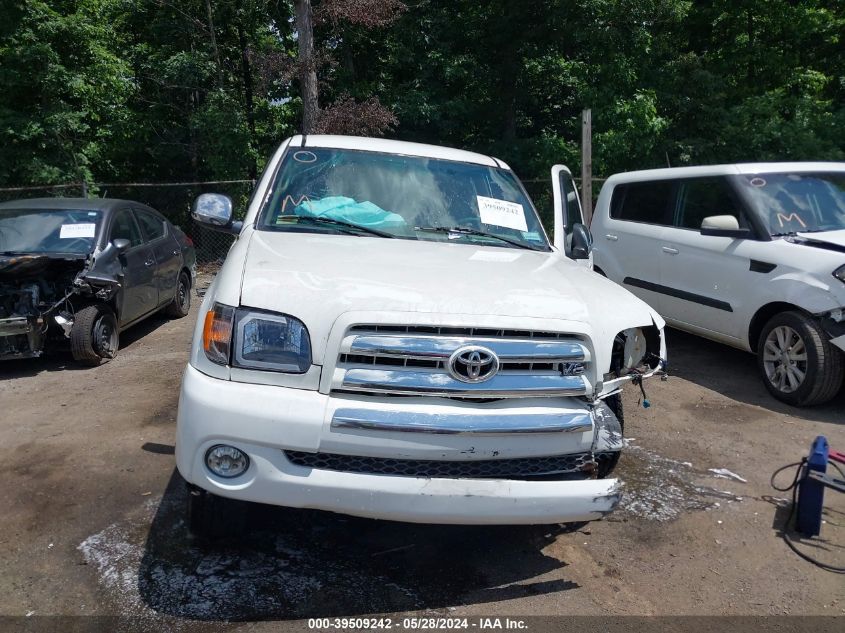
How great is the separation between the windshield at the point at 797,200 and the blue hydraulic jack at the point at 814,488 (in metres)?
2.93

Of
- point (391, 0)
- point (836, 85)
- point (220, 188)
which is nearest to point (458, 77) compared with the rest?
point (391, 0)

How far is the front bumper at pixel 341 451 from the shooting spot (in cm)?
260

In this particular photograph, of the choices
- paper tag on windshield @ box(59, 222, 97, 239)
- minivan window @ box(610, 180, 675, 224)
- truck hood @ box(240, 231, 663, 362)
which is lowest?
paper tag on windshield @ box(59, 222, 97, 239)

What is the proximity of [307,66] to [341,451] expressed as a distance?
1176 centimetres

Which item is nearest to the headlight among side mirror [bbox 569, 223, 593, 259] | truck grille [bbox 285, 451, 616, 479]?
truck grille [bbox 285, 451, 616, 479]

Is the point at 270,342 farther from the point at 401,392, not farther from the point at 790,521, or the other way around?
the point at 790,521

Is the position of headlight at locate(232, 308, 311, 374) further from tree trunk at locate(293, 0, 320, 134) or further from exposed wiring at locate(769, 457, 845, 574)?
tree trunk at locate(293, 0, 320, 134)

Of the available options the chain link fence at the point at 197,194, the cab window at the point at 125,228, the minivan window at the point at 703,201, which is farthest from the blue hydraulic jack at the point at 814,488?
the chain link fence at the point at 197,194

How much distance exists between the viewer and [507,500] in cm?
265

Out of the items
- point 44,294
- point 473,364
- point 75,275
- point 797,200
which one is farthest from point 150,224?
point 797,200

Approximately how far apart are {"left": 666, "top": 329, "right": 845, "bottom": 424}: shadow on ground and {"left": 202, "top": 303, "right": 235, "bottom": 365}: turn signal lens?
4530mm

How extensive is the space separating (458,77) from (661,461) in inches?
530

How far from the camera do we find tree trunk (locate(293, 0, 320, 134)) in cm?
1298

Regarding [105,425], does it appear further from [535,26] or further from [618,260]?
[535,26]
